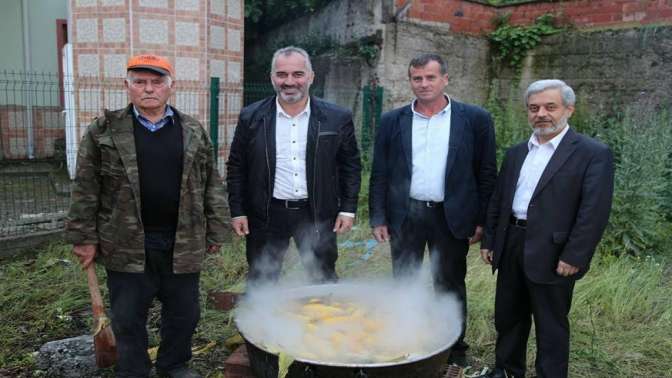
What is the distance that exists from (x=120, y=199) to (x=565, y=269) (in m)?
2.54

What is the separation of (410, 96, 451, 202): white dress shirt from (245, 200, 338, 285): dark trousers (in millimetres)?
695

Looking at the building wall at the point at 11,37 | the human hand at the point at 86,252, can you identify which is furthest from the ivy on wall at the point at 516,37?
the building wall at the point at 11,37

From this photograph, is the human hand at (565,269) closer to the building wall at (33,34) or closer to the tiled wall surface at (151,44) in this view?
the tiled wall surface at (151,44)

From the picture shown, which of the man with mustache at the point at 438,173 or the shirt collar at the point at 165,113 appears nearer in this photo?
the shirt collar at the point at 165,113

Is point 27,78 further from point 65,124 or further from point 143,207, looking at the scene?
point 143,207

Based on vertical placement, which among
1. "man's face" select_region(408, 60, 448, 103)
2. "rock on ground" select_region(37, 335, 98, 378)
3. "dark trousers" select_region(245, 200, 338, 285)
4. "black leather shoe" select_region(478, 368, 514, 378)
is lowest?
"rock on ground" select_region(37, 335, 98, 378)

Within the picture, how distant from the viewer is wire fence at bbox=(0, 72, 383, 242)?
7285 mm

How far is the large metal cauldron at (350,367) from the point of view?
2.49 metres

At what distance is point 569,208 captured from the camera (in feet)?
9.86

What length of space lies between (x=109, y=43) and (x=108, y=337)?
5543 millimetres

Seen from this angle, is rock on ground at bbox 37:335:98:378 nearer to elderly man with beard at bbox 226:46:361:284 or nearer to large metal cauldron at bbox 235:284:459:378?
elderly man with beard at bbox 226:46:361:284

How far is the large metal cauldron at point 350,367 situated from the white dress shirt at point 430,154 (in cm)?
100

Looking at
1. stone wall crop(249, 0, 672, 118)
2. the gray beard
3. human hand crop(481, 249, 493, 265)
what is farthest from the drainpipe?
the gray beard

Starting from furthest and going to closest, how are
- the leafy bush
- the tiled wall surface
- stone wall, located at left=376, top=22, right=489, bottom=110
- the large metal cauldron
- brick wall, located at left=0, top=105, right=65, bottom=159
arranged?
1. brick wall, located at left=0, top=105, right=65, bottom=159
2. stone wall, located at left=376, top=22, right=489, bottom=110
3. the tiled wall surface
4. the leafy bush
5. the large metal cauldron
